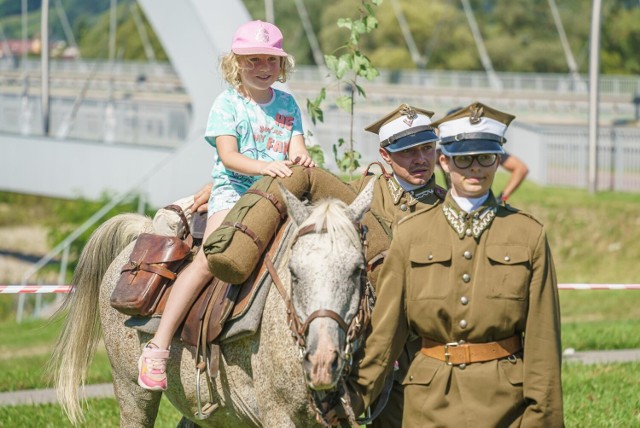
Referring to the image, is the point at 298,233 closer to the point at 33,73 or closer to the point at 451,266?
the point at 451,266

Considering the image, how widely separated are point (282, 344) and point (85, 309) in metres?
2.67

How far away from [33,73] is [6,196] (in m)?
18.2

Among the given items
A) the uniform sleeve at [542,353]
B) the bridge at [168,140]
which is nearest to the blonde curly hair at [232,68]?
the uniform sleeve at [542,353]

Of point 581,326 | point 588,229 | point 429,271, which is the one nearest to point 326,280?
point 429,271

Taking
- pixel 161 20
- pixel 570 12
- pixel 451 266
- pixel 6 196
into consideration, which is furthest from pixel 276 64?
pixel 570 12

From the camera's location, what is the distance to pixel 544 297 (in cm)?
439

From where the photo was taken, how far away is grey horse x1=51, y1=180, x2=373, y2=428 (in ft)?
14.6

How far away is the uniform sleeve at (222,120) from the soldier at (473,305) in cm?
137

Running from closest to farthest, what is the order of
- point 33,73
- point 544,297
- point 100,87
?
point 544,297 → point 33,73 → point 100,87

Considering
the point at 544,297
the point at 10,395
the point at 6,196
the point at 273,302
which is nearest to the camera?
the point at 544,297

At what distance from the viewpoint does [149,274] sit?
20.0 ft

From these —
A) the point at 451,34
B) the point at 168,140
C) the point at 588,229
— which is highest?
the point at 451,34

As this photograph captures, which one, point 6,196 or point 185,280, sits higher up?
point 185,280

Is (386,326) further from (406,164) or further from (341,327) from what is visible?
(406,164)
